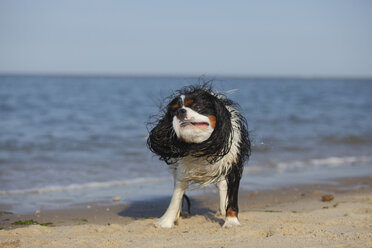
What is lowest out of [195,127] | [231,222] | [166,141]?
[231,222]

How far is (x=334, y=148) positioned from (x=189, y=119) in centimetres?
803

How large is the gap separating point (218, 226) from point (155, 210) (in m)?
1.35

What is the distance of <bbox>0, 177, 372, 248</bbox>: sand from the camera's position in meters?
3.70

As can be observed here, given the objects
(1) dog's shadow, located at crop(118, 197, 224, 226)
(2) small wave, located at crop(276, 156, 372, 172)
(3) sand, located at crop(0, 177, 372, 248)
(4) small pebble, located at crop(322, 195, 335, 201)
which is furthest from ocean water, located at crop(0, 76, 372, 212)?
(4) small pebble, located at crop(322, 195, 335, 201)

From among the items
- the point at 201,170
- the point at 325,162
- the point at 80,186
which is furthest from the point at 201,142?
the point at 325,162

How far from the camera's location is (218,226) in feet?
14.8

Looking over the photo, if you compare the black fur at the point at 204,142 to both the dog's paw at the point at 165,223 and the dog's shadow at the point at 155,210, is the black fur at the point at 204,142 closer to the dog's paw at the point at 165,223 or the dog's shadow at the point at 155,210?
the dog's paw at the point at 165,223

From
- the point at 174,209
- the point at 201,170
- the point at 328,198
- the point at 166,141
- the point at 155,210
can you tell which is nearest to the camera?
the point at 166,141

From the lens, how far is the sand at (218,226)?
12.1 feet

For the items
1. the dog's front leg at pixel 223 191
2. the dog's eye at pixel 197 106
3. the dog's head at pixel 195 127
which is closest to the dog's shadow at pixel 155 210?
the dog's front leg at pixel 223 191

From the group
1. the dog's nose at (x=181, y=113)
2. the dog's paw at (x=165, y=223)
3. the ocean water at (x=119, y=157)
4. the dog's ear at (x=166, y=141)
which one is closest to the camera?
the dog's nose at (x=181, y=113)

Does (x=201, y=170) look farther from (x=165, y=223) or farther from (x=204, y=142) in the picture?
(x=165, y=223)

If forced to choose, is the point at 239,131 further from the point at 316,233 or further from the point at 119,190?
the point at 119,190

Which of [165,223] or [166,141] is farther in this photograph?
[165,223]
